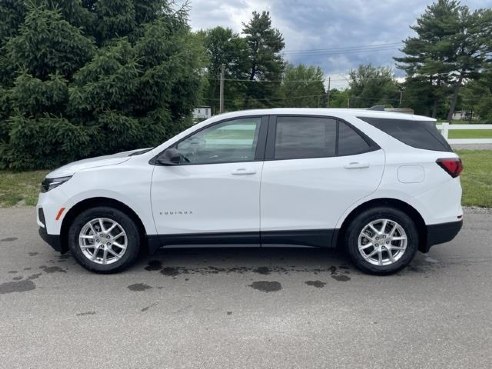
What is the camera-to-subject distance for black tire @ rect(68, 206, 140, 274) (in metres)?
4.40

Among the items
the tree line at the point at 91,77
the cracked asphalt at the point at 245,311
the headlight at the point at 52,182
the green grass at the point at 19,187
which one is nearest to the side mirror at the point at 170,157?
the headlight at the point at 52,182

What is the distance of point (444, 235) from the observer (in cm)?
445

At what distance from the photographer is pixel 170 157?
4.31 m

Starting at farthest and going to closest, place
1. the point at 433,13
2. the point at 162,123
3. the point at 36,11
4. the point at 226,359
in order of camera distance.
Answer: the point at 433,13 < the point at 162,123 < the point at 36,11 < the point at 226,359

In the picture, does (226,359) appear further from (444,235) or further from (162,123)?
(162,123)

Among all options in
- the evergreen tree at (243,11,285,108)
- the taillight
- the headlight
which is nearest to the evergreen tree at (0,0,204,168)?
the headlight

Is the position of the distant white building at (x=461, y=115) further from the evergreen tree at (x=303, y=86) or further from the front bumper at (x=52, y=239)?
the front bumper at (x=52, y=239)

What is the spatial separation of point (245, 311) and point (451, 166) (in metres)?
2.55

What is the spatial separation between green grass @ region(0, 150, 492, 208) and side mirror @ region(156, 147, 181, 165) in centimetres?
442

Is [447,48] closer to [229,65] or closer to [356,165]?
[229,65]

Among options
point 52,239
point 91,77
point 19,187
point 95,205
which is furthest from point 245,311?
point 91,77

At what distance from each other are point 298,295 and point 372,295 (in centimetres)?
69

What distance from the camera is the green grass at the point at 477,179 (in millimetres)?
7652

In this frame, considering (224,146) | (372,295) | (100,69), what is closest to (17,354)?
(224,146)
